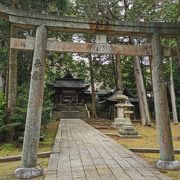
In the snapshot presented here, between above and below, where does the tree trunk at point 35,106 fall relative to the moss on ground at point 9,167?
above

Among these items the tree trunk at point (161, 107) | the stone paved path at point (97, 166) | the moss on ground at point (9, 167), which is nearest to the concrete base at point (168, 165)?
the tree trunk at point (161, 107)

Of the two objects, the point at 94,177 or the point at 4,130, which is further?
the point at 4,130

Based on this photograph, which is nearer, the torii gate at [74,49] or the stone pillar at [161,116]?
the torii gate at [74,49]

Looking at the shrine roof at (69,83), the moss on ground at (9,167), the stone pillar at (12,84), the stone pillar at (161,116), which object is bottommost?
the moss on ground at (9,167)

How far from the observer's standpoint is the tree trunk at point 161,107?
640cm

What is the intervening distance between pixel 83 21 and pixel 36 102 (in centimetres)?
219

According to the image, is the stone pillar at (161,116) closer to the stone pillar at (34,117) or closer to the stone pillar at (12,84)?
the stone pillar at (34,117)

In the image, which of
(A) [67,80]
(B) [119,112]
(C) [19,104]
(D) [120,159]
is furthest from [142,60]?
(D) [120,159]

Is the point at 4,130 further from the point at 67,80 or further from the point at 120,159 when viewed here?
the point at 67,80

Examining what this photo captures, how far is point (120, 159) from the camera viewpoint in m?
6.82

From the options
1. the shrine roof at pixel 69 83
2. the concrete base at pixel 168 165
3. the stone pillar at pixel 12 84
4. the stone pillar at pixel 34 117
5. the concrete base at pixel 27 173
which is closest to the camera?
the concrete base at pixel 27 173

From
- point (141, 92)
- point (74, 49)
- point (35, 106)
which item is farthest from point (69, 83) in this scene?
point (35, 106)

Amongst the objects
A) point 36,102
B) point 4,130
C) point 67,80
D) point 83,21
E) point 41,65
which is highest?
point 67,80

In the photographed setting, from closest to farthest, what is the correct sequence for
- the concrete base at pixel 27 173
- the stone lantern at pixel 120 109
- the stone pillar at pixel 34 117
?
1. the concrete base at pixel 27 173
2. the stone pillar at pixel 34 117
3. the stone lantern at pixel 120 109
